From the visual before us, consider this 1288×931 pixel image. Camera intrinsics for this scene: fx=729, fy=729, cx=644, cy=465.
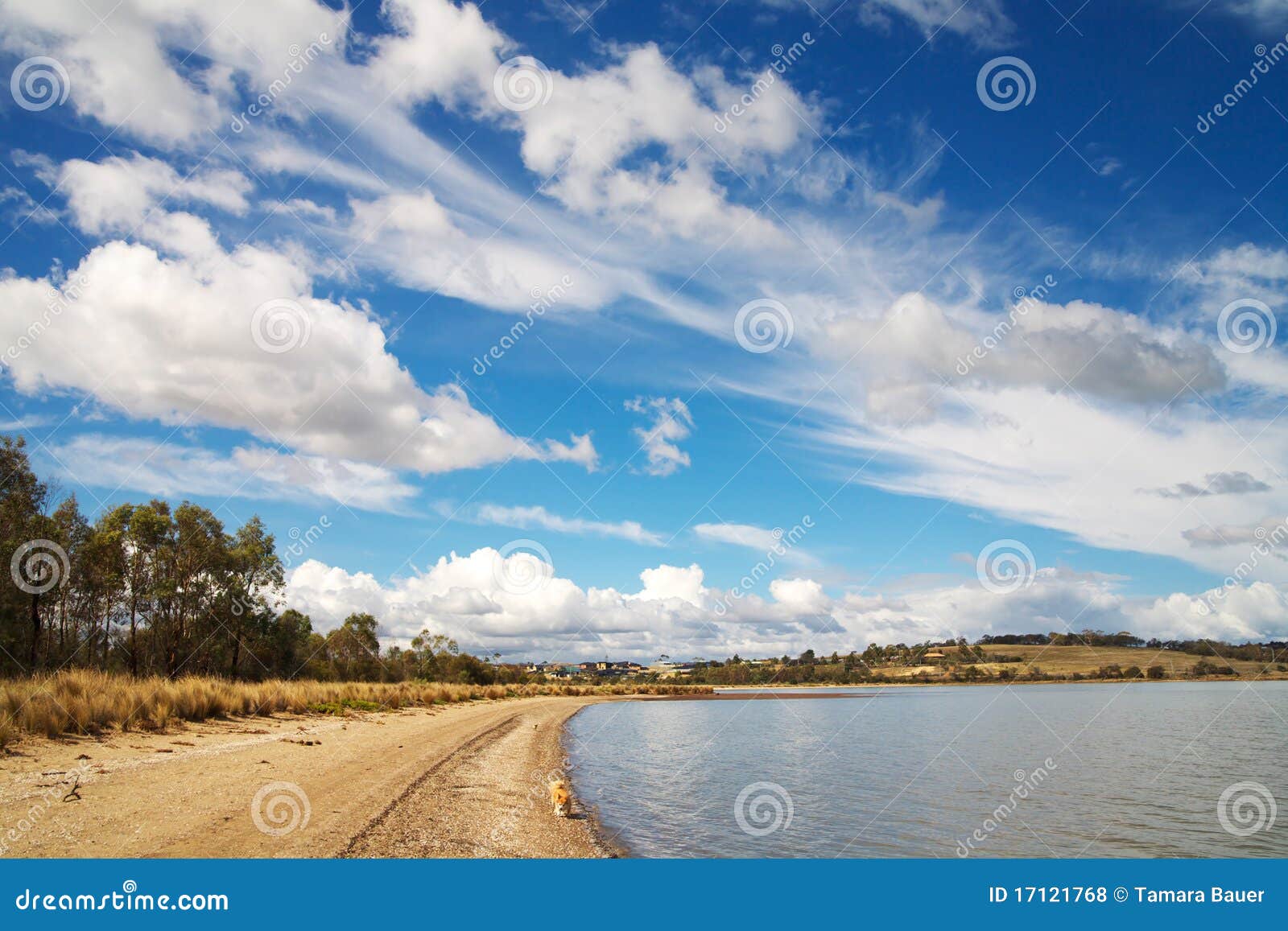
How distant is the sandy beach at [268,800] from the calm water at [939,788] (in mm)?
2473

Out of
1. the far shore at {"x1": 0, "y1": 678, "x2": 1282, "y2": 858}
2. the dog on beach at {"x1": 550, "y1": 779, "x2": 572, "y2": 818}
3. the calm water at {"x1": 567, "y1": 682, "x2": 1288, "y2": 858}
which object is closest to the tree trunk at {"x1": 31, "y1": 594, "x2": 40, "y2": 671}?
the far shore at {"x1": 0, "y1": 678, "x2": 1282, "y2": 858}

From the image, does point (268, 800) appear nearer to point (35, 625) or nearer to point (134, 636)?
point (35, 625)

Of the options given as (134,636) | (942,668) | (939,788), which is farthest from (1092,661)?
(134,636)

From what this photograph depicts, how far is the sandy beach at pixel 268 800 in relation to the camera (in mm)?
9969

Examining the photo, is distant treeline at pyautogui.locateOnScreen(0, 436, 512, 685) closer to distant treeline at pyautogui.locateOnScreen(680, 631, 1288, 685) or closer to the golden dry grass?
the golden dry grass

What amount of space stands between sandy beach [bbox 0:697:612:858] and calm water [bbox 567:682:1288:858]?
2473mm

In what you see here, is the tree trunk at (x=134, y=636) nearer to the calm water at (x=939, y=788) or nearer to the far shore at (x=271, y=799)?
the far shore at (x=271, y=799)

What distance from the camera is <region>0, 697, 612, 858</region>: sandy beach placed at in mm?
9969

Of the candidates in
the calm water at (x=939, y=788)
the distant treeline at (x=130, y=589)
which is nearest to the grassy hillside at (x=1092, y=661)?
the calm water at (x=939, y=788)

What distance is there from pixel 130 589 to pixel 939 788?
40125 millimetres

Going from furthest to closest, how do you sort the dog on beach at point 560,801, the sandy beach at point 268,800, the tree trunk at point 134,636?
the tree trunk at point 134,636 < the dog on beach at point 560,801 < the sandy beach at point 268,800

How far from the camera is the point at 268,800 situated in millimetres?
12484
